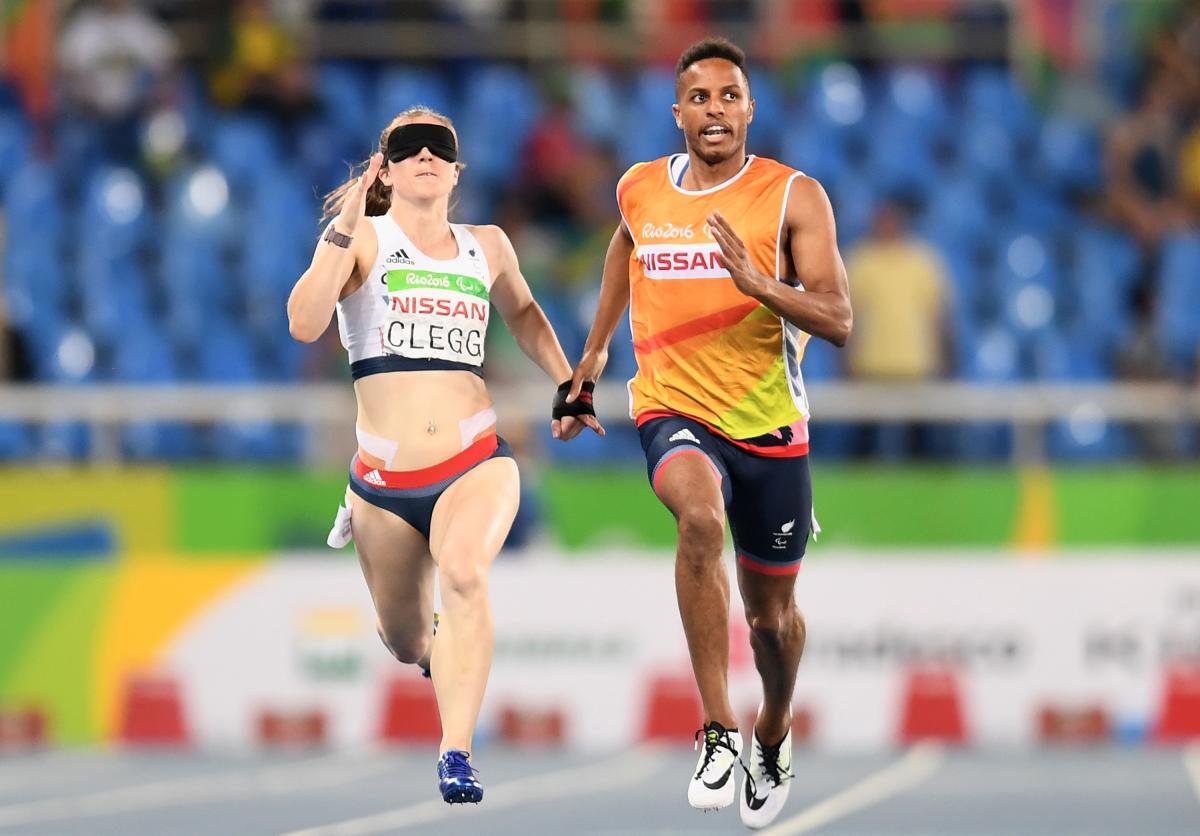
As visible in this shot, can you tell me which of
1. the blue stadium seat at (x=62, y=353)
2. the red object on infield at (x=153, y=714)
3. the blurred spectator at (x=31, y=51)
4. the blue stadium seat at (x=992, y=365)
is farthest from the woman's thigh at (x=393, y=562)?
the blurred spectator at (x=31, y=51)

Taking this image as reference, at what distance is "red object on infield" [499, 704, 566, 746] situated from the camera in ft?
53.3

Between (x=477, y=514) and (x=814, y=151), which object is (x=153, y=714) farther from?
(x=814, y=151)

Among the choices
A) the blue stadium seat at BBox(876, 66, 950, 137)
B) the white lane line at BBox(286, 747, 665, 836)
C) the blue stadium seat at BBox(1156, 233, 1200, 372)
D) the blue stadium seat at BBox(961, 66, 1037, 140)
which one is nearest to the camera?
the white lane line at BBox(286, 747, 665, 836)

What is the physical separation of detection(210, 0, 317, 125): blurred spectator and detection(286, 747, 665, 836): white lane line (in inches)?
286

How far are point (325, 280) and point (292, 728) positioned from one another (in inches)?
302

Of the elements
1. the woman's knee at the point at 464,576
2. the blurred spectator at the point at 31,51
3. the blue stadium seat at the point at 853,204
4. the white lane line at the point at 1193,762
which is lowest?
the white lane line at the point at 1193,762

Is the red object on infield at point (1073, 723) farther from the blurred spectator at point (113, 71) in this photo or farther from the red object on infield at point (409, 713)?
the blurred spectator at point (113, 71)

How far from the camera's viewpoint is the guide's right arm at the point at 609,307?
32.6ft

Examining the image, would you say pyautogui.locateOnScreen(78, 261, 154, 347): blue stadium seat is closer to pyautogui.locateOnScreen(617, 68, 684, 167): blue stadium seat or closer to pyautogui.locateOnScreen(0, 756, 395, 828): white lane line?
pyautogui.locateOnScreen(617, 68, 684, 167): blue stadium seat

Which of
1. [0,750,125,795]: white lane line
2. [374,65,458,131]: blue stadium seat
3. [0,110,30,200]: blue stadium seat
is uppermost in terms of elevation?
[374,65,458,131]: blue stadium seat

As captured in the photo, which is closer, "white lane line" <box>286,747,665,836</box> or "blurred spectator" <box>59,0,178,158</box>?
"white lane line" <box>286,747,665,836</box>

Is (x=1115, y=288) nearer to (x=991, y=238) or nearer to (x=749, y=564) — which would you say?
(x=991, y=238)

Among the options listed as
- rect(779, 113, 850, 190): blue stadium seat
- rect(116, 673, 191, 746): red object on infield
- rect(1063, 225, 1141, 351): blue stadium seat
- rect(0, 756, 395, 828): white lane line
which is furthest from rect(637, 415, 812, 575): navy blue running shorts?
rect(779, 113, 850, 190): blue stadium seat

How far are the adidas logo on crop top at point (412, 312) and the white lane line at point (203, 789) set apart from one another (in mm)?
3328
